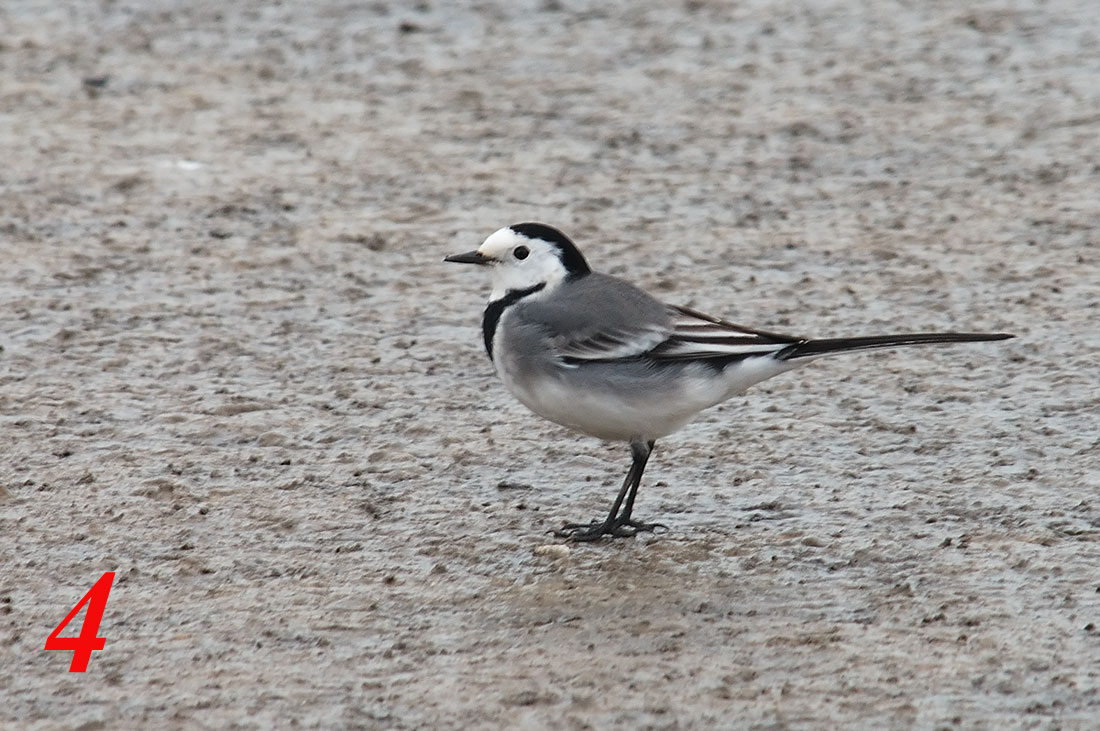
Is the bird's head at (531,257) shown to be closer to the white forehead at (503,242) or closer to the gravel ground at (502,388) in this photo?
the white forehead at (503,242)

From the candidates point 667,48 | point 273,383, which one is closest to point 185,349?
point 273,383

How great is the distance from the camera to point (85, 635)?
17.2 ft

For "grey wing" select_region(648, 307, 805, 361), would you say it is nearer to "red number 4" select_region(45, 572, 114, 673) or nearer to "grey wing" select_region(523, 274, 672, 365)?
"grey wing" select_region(523, 274, 672, 365)

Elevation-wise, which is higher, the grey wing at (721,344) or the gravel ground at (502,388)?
the grey wing at (721,344)

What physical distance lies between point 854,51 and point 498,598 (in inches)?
274

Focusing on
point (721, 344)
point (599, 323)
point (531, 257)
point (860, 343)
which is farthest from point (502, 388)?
point (860, 343)

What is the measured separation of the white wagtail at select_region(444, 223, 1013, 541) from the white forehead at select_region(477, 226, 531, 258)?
0.25 m

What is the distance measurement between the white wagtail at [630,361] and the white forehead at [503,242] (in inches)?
10.0

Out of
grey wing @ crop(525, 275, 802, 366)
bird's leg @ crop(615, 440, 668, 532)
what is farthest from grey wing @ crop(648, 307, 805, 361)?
bird's leg @ crop(615, 440, 668, 532)

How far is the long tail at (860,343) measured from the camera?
19.9 feet

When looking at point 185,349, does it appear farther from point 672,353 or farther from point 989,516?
point 989,516

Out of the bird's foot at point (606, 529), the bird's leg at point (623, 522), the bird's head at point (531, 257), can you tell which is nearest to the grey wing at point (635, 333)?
the bird's head at point (531, 257)

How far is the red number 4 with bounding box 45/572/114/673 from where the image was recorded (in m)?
5.11

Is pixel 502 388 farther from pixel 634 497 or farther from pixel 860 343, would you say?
pixel 860 343
